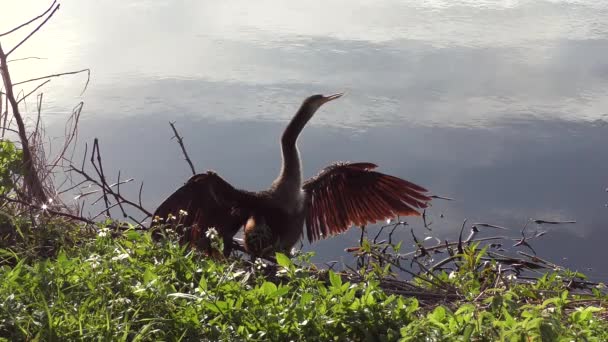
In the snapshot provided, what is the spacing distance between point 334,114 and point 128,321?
4.58 metres

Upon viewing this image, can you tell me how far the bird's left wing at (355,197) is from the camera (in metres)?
5.04

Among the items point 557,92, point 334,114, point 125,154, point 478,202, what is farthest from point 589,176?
point 125,154

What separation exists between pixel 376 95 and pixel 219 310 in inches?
196

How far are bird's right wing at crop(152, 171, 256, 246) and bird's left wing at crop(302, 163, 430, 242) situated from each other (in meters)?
0.51

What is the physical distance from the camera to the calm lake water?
6.14m

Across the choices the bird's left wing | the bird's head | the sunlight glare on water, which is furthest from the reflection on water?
the bird's head

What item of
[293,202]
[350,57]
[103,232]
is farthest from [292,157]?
[350,57]

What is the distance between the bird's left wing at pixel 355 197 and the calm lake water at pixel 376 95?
47 cm

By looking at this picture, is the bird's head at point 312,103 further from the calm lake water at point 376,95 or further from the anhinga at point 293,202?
the calm lake water at point 376,95

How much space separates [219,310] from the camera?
275cm

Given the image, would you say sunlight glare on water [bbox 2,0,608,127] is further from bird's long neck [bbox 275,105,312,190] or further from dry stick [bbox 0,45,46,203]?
dry stick [bbox 0,45,46,203]

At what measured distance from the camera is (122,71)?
8352 mm

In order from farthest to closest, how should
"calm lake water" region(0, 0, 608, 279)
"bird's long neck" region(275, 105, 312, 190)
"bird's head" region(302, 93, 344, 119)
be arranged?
"calm lake water" region(0, 0, 608, 279), "bird's head" region(302, 93, 344, 119), "bird's long neck" region(275, 105, 312, 190)

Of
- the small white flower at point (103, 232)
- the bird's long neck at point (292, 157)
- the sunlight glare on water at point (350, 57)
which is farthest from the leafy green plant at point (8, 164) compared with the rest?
the sunlight glare on water at point (350, 57)
